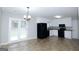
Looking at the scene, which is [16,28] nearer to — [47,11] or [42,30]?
[42,30]

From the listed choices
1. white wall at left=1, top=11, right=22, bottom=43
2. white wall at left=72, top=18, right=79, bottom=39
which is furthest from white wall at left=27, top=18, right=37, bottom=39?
white wall at left=72, top=18, right=79, bottom=39

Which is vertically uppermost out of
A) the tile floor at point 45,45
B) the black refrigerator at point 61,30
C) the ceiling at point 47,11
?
the ceiling at point 47,11

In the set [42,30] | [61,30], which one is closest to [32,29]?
[42,30]

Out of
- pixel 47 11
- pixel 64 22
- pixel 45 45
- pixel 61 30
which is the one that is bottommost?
pixel 45 45

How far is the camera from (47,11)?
132cm

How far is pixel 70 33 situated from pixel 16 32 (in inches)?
29.2

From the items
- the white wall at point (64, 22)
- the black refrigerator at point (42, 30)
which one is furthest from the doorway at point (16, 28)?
the white wall at point (64, 22)

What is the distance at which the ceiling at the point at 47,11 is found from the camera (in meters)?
1.28

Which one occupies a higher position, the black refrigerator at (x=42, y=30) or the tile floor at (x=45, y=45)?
the black refrigerator at (x=42, y=30)

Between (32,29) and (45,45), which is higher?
(32,29)

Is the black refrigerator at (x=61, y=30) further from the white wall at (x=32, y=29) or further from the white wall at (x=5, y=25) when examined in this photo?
the white wall at (x=5, y=25)
